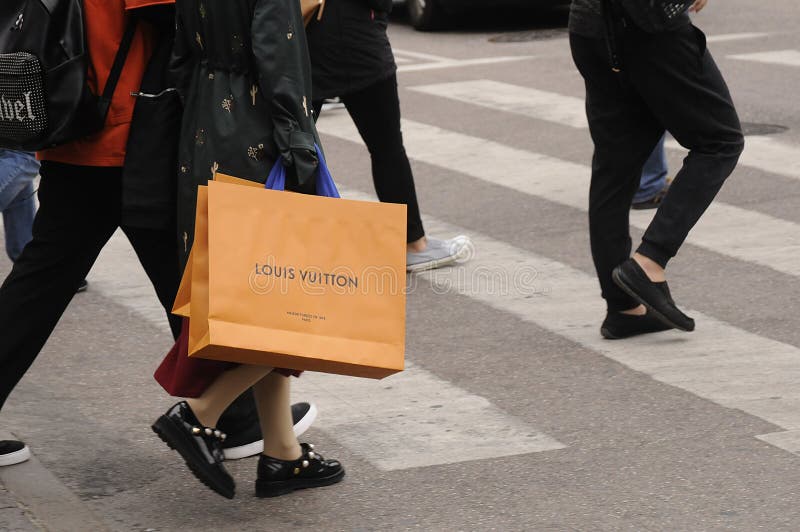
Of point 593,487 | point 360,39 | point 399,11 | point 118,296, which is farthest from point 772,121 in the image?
point 399,11

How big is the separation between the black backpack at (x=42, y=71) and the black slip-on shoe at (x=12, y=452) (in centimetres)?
105

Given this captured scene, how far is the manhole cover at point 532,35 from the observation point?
1430cm

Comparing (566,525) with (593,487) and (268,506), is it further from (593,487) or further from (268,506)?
(268,506)

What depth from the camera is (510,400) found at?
4969 millimetres

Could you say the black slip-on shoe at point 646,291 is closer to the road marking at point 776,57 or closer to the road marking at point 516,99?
the road marking at point 516,99

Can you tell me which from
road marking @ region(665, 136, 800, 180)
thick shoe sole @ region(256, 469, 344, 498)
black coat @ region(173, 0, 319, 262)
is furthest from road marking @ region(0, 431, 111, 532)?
road marking @ region(665, 136, 800, 180)

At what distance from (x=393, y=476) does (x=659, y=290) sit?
5.17 ft

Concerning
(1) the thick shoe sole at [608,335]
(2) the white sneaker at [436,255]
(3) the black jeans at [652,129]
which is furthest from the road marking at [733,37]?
(1) the thick shoe sole at [608,335]

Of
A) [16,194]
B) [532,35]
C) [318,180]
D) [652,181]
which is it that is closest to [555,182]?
[652,181]

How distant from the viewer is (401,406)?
4.95 metres

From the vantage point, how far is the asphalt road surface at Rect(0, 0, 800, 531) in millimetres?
4070

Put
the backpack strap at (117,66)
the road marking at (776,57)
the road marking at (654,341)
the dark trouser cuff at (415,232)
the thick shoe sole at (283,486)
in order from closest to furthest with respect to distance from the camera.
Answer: the backpack strap at (117,66)
the thick shoe sole at (283,486)
the road marking at (654,341)
the dark trouser cuff at (415,232)
the road marking at (776,57)

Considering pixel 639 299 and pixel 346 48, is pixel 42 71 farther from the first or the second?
pixel 346 48

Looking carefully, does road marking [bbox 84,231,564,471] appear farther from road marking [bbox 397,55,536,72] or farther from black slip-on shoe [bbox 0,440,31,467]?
road marking [bbox 397,55,536,72]
